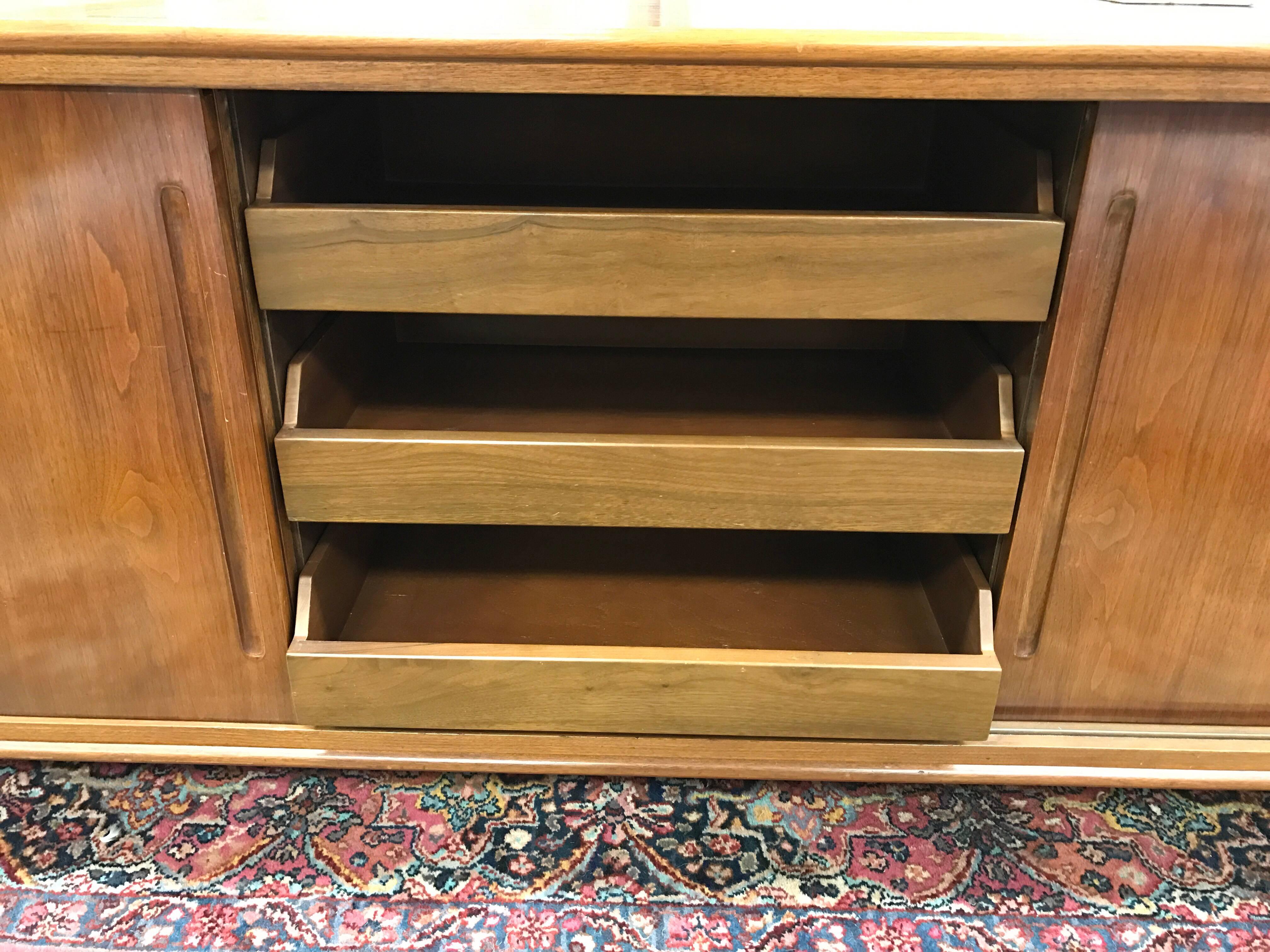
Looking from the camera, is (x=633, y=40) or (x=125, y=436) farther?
(x=125, y=436)

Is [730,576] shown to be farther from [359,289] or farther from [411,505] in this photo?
[359,289]

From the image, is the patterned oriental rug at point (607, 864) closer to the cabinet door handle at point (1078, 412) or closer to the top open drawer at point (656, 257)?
the cabinet door handle at point (1078, 412)

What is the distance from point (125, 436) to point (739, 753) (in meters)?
0.62

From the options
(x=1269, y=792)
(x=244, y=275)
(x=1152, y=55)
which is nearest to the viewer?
(x=1152, y=55)

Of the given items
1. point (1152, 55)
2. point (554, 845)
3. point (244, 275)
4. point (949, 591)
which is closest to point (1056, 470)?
point (949, 591)

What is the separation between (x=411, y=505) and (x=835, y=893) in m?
0.51

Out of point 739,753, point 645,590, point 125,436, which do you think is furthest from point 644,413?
point 125,436

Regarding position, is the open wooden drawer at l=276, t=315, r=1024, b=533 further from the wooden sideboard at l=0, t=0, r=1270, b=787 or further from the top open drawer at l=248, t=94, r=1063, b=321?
the top open drawer at l=248, t=94, r=1063, b=321

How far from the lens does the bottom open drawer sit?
836 mm

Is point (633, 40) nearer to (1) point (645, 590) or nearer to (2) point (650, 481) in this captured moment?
(2) point (650, 481)

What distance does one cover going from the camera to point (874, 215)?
713mm

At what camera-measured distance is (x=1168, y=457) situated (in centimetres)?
→ 78

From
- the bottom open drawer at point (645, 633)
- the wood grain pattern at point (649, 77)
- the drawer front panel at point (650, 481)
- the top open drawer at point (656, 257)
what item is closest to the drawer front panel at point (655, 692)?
the bottom open drawer at point (645, 633)

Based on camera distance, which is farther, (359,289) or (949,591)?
(949,591)
